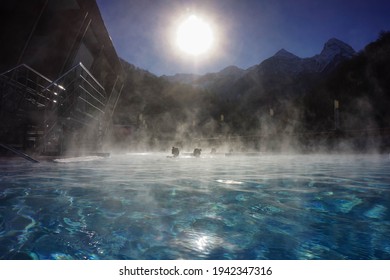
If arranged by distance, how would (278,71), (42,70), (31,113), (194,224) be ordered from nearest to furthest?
(194,224), (31,113), (42,70), (278,71)

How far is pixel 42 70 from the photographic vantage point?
388 inches

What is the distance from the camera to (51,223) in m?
1.72

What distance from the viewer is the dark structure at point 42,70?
23.5 feet

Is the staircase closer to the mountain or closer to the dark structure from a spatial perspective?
the dark structure

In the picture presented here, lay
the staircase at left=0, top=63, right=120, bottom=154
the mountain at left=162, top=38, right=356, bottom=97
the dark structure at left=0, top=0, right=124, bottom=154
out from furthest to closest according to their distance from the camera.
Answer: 1. the mountain at left=162, top=38, right=356, bottom=97
2. the dark structure at left=0, top=0, right=124, bottom=154
3. the staircase at left=0, top=63, right=120, bottom=154

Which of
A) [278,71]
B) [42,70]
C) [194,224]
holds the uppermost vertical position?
[278,71]

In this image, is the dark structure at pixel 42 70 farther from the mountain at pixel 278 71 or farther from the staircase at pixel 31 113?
the mountain at pixel 278 71

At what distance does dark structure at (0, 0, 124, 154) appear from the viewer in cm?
718

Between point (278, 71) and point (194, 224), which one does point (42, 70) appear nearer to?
point (194, 224)

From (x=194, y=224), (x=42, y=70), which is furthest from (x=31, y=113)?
(x=194, y=224)

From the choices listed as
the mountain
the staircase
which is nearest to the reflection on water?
the staircase

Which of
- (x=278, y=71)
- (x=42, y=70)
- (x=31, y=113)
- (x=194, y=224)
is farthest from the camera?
(x=278, y=71)

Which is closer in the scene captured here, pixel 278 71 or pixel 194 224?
pixel 194 224

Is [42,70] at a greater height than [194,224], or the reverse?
[42,70]
